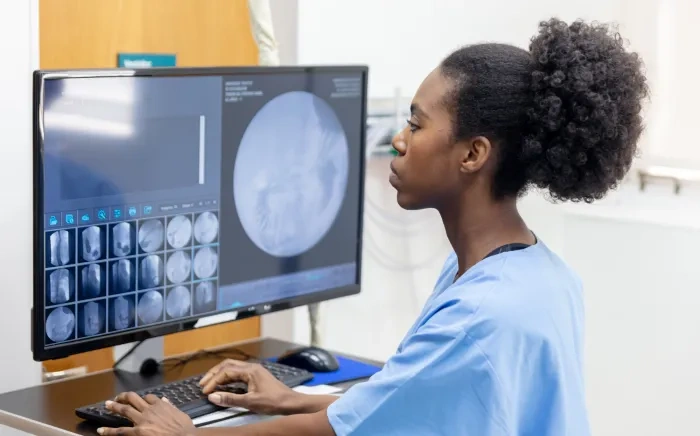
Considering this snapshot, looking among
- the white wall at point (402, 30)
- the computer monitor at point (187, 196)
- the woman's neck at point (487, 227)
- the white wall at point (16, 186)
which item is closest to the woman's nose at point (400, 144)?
the woman's neck at point (487, 227)

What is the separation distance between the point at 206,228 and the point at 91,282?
0.24 metres

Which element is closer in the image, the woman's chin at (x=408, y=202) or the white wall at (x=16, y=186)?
the woman's chin at (x=408, y=202)

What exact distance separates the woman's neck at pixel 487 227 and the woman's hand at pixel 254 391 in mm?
390

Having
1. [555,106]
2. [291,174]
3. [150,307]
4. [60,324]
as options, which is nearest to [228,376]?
[150,307]

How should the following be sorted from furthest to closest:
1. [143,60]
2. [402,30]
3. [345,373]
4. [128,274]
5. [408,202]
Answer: [402,30] < [143,60] < [345,373] < [128,274] < [408,202]

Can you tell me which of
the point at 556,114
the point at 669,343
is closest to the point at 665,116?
the point at 669,343

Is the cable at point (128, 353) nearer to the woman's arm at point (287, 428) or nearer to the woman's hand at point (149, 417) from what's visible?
the woman's hand at point (149, 417)

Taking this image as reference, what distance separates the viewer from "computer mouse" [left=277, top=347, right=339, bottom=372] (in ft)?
6.40

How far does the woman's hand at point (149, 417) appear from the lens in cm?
152

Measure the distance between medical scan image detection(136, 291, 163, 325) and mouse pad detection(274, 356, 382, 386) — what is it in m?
0.28

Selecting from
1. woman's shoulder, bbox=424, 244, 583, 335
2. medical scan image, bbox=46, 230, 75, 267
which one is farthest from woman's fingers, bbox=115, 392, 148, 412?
woman's shoulder, bbox=424, 244, 583, 335

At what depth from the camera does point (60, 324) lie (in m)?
1.65

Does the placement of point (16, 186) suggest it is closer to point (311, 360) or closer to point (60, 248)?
point (60, 248)

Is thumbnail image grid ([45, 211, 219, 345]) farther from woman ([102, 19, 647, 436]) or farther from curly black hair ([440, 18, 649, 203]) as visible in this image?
curly black hair ([440, 18, 649, 203])
